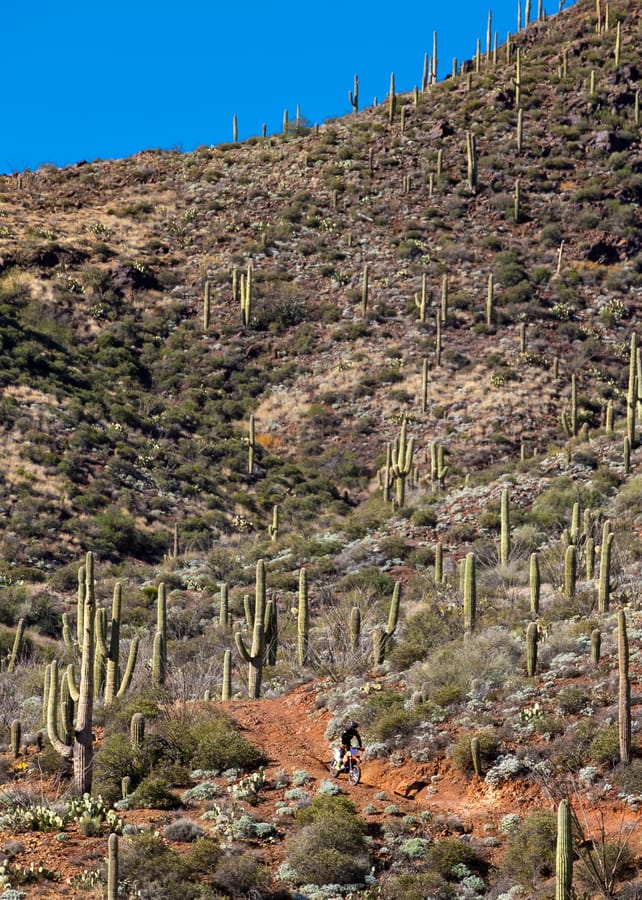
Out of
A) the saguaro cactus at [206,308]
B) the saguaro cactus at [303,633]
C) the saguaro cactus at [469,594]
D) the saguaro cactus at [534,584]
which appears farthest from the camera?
the saguaro cactus at [206,308]

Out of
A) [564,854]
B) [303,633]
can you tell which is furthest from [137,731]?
[564,854]

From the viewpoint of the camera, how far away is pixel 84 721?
13.6m

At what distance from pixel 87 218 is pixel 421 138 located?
1807cm

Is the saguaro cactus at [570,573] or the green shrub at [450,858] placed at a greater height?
the saguaro cactus at [570,573]

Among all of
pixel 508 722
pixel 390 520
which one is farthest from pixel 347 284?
pixel 508 722

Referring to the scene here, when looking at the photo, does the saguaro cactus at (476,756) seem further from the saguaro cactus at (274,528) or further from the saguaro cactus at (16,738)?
the saguaro cactus at (274,528)

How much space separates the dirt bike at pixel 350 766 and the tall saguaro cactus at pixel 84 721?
10.9 ft

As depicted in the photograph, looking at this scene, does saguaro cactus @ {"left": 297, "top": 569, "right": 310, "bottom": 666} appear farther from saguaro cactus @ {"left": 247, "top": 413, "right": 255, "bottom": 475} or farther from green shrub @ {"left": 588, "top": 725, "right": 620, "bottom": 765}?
saguaro cactus @ {"left": 247, "top": 413, "right": 255, "bottom": 475}

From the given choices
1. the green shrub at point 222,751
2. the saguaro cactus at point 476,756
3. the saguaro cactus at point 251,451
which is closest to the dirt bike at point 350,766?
the green shrub at point 222,751

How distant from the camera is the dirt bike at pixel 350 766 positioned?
1479cm

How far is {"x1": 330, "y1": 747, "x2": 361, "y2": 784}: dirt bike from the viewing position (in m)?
14.8

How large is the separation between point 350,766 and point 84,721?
3.67 m

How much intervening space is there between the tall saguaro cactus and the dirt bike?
3.32m

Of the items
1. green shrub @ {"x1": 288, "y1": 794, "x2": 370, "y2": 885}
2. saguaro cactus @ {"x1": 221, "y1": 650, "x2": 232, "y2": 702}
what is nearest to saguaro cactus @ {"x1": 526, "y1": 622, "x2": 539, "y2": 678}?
green shrub @ {"x1": 288, "y1": 794, "x2": 370, "y2": 885}
